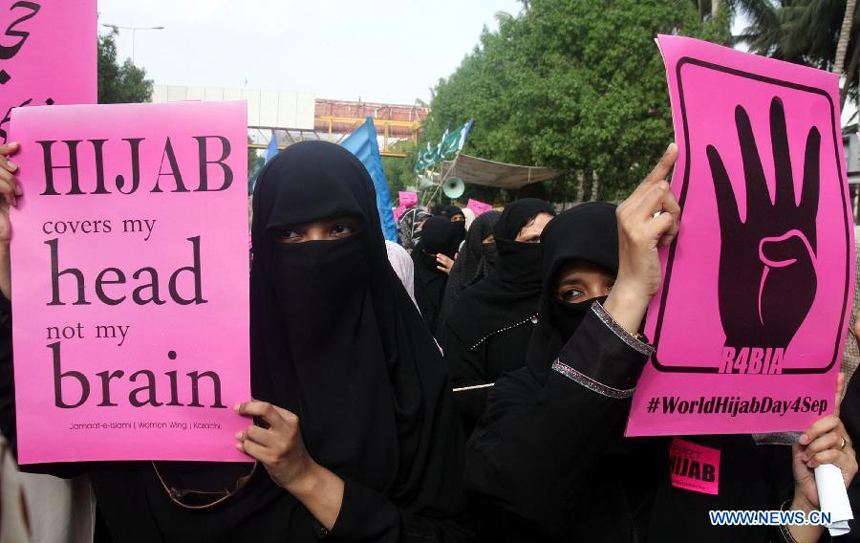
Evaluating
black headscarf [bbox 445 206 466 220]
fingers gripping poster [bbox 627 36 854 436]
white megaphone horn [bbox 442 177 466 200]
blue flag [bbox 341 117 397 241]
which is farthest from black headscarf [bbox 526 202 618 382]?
white megaphone horn [bbox 442 177 466 200]

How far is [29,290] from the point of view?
1.34 m

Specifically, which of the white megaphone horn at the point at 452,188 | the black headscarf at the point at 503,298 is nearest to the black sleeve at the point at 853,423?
the black headscarf at the point at 503,298

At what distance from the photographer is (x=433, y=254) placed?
6277mm

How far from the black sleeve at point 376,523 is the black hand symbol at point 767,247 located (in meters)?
0.77

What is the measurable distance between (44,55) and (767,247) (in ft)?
5.33

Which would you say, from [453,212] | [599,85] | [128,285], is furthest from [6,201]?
[599,85]

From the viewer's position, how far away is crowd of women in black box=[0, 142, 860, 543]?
1301mm

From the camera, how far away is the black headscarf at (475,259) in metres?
4.84

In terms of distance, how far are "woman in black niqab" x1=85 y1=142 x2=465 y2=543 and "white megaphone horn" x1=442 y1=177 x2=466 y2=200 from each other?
13521 mm

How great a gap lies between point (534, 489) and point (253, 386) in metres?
0.67

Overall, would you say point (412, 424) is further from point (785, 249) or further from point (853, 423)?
point (853, 423)

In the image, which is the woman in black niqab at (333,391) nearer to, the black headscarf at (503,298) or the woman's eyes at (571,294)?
the woman's eyes at (571,294)

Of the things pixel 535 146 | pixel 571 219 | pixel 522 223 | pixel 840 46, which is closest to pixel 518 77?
pixel 535 146

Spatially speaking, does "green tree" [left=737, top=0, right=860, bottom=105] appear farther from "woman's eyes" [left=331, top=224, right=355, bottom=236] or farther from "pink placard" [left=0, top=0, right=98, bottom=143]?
"pink placard" [left=0, top=0, right=98, bottom=143]
